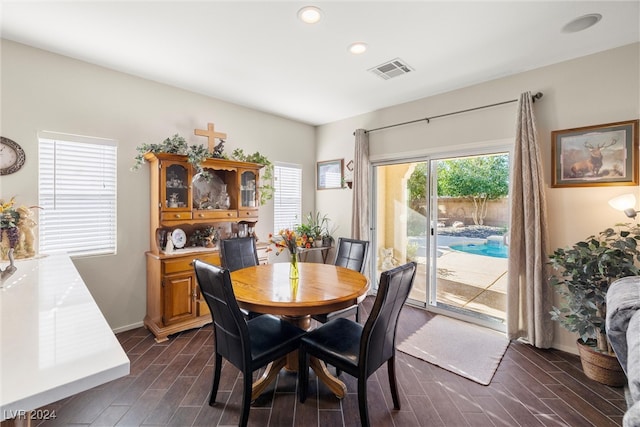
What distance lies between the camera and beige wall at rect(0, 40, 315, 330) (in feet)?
8.19

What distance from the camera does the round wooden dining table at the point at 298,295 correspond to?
70.9 inches

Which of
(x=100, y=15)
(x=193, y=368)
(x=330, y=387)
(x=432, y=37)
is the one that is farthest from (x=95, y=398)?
(x=432, y=37)

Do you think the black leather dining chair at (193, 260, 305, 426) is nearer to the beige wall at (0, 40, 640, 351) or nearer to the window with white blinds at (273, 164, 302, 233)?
the beige wall at (0, 40, 640, 351)

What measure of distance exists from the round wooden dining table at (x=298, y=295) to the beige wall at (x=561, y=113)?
83.4 inches

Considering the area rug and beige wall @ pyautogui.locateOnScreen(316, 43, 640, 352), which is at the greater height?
beige wall @ pyautogui.locateOnScreen(316, 43, 640, 352)

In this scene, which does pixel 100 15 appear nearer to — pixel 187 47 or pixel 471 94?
pixel 187 47

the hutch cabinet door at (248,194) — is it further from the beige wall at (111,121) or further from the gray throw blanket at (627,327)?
the gray throw blanket at (627,327)

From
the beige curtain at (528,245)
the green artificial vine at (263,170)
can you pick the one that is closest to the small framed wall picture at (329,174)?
the green artificial vine at (263,170)

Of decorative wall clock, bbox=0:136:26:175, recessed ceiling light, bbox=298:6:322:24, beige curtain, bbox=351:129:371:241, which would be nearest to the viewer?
recessed ceiling light, bbox=298:6:322:24

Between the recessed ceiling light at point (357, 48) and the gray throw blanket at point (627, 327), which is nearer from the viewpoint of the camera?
the gray throw blanket at point (627, 327)

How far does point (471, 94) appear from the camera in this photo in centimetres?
330

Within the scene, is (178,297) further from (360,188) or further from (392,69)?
(392,69)

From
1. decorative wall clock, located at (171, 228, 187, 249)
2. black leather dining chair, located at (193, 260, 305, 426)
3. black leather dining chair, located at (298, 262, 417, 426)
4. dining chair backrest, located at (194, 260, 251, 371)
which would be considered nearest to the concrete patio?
black leather dining chair, located at (298, 262, 417, 426)

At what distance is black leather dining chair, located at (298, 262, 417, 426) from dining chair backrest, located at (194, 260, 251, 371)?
0.46 m
